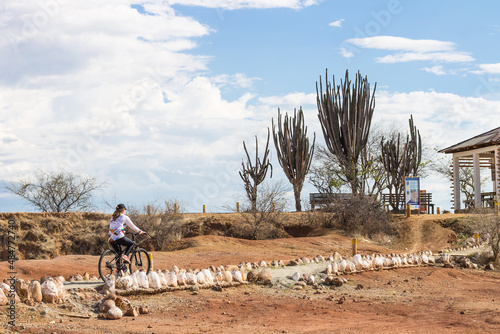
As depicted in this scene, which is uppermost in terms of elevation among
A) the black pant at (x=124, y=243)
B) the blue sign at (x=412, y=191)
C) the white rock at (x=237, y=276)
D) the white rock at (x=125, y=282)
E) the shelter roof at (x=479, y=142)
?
the shelter roof at (x=479, y=142)

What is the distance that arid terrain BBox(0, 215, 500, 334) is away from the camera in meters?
8.16

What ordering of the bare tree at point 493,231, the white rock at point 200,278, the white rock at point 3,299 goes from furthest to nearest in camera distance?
the bare tree at point 493,231 → the white rock at point 200,278 → the white rock at point 3,299

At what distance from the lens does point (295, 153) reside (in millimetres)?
35125

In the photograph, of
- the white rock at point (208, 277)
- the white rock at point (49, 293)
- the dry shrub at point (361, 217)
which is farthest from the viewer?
the dry shrub at point (361, 217)

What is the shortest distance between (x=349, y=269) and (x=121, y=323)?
7552mm

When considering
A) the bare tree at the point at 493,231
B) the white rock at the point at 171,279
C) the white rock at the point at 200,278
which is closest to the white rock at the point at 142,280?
the white rock at the point at 171,279

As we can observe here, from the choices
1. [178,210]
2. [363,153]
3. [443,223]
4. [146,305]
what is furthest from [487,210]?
[146,305]

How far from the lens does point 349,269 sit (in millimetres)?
14195

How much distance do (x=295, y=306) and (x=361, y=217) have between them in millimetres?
15344

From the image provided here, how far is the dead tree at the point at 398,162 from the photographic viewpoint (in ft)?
116

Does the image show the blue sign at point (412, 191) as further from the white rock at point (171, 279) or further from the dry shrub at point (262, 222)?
the white rock at point (171, 279)

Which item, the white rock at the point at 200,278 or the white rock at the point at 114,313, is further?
the white rock at the point at 200,278

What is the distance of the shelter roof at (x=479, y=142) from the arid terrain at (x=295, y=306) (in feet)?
48.2

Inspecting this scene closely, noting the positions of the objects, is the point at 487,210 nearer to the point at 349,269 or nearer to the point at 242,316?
the point at 349,269
